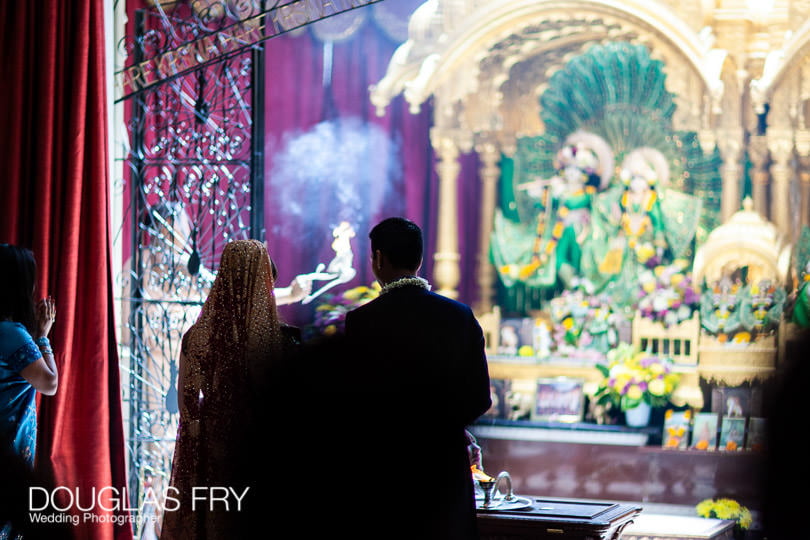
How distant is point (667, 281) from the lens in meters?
5.40

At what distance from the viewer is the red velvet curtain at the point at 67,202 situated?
12.5ft

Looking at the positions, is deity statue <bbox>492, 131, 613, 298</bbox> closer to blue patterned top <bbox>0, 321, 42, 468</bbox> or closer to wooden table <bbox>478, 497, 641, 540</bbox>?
wooden table <bbox>478, 497, 641, 540</bbox>

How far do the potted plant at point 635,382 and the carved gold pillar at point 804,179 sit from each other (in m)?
0.97

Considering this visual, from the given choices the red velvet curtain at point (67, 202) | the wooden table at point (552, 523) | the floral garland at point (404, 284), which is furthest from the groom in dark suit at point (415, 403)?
the red velvet curtain at point (67, 202)

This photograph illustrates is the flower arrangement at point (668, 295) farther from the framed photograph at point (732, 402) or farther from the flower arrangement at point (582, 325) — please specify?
the framed photograph at point (732, 402)

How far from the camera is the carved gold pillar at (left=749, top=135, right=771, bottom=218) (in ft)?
17.1

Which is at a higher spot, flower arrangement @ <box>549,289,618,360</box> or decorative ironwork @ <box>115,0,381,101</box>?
decorative ironwork @ <box>115,0,381,101</box>

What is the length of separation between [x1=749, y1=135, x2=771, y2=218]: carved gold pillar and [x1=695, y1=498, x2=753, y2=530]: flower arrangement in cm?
144

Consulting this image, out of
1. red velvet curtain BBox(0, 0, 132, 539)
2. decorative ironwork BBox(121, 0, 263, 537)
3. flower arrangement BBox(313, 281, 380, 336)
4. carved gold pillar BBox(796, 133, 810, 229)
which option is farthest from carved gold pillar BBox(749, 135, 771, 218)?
red velvet curtain BBox(0, 0, 132, 539)

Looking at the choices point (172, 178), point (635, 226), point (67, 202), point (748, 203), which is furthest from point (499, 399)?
point (67, 202)

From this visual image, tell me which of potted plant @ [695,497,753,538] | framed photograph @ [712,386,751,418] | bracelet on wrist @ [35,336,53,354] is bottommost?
potted plant @ [695,497,753,538]

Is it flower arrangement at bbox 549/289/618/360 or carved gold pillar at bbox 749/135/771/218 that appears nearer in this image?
carved gold pillar at bbox 749/135/771/218

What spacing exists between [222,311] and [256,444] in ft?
1.16

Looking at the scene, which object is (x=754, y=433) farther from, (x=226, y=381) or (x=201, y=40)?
(x=226, y=381)
